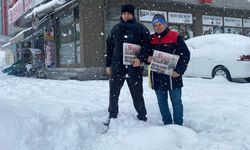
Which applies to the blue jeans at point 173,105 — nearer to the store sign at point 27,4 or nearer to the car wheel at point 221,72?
the car wheel at point 221,72

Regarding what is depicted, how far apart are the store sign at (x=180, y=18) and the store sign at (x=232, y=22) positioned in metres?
2.60

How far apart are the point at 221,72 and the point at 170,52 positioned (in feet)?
22.4

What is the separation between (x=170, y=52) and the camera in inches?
202

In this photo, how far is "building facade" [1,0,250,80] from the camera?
50.0ft

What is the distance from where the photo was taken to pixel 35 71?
774 inches

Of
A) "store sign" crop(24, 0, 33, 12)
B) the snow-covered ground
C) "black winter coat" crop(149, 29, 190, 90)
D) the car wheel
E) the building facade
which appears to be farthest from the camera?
"store sign" crop(24, 0, 33, 12)

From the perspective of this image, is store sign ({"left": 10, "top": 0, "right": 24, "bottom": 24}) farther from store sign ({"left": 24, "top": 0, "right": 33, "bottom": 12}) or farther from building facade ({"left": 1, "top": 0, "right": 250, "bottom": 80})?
store sign ({"left": 24, "top": 0, "right": 33, "bottom": 12})

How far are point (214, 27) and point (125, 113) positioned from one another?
15110mm

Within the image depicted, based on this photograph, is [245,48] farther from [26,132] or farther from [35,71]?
[35,71]

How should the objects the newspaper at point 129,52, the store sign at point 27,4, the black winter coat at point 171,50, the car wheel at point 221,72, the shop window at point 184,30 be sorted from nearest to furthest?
the black winter coat at point 171,50 < the newspaper at point 129,52 < the car wheel at point 221,72 < the shop window at point 184,30 < the store sign at point 27,4

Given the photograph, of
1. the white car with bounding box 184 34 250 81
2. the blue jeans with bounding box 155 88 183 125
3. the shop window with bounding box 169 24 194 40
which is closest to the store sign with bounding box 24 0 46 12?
the shop window with bounding box 169 24 194 40

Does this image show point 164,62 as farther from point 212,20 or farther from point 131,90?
point 212,20

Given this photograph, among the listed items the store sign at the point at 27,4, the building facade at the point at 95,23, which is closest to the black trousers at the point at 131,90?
the building facade at the point at 95,23

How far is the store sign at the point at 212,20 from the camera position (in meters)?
19.5
